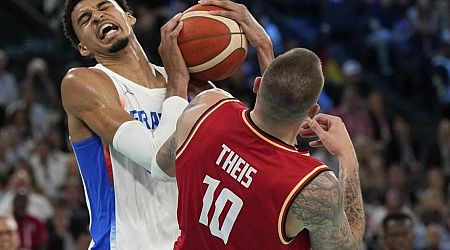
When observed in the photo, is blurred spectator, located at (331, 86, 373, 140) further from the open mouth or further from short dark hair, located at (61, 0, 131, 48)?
the open mouth

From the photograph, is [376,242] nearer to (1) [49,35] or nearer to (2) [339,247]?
(2) [339,247]

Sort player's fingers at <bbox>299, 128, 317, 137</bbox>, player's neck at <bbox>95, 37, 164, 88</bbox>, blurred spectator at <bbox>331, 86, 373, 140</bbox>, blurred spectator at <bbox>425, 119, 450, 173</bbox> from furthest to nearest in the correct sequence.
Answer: blurred spectator at <bbox>331, 86, 373, 140</bbox>, blurred spectator at <bbox>425, 119, 450, 173</bbox>, player's neck at <bbox>95, 37, 164, 88</bbox>, player's fingers at <bbox>299, 128, 317, 137</bbox>

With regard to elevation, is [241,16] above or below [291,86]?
below

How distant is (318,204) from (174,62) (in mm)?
1525

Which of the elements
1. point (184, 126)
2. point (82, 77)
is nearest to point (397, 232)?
point (82, 77)

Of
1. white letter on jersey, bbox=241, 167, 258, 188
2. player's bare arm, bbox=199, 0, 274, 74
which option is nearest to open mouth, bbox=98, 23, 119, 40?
player's bare arm, bbox=199, 0, 274, 74

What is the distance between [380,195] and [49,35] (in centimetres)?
652

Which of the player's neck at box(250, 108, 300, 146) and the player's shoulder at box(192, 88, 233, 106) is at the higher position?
the player's neck at box(250, 108, 300, 146)

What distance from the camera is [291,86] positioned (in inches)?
166

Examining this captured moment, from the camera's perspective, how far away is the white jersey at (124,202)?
209 inches

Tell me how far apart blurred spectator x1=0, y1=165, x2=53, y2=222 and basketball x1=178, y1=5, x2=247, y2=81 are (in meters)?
6.27

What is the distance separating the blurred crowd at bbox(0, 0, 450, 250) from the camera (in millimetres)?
11516

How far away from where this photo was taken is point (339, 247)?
4348 millimetres

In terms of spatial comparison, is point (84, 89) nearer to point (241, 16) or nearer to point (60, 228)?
point (241, 16)
